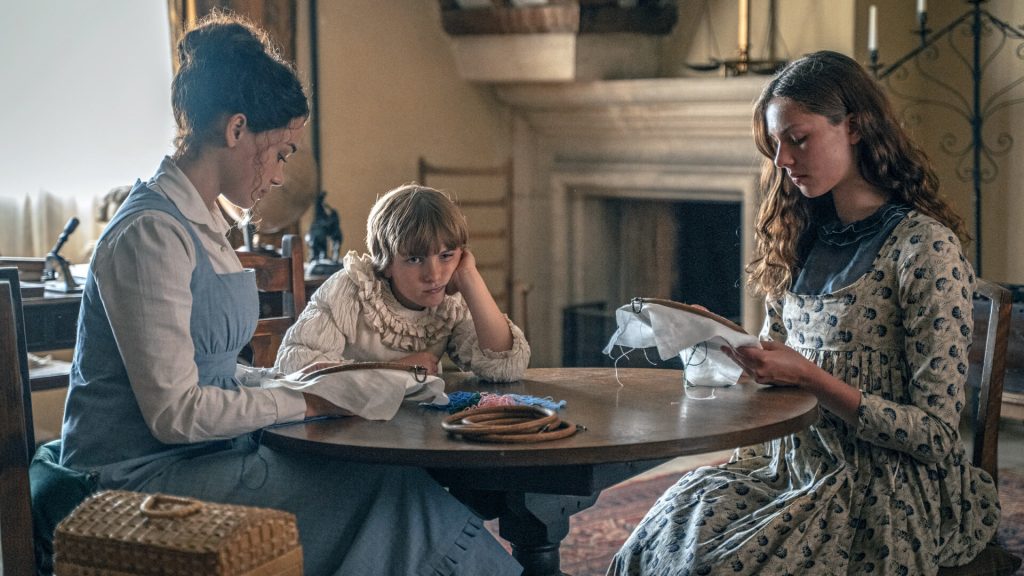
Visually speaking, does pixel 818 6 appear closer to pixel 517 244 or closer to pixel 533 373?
pixel 517 244

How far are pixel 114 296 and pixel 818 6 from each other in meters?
3.10

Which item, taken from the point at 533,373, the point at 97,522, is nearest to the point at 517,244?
the point at 533,373

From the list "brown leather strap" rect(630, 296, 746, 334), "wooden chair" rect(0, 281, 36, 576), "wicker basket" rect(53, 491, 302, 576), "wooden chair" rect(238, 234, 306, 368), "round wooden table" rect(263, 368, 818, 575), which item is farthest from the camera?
"wooden chair" rect(238, 234, 306, 368)

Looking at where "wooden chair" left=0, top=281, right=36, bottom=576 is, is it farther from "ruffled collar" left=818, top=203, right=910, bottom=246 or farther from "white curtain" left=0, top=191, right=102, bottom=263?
"white curtain" left=0, top=191, right=102, bottom=263

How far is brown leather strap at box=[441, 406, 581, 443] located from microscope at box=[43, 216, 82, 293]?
187 centimetres

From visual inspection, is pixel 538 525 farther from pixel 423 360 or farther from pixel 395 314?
pixel 395 314

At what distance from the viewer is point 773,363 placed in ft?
6.14

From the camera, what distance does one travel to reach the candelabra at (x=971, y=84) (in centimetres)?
393

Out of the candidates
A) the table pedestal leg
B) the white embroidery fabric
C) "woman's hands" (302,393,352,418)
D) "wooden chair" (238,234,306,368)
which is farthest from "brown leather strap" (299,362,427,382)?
"wooden chair" (238,234,306,368)

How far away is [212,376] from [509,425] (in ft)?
1.55

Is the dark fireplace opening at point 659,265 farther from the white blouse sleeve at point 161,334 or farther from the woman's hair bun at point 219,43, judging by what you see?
the white blouse sleeve at point 161,334

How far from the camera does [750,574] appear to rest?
1734 millimetres

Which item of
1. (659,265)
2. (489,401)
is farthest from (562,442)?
(659,265)

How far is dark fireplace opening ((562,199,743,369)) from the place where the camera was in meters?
5.02
